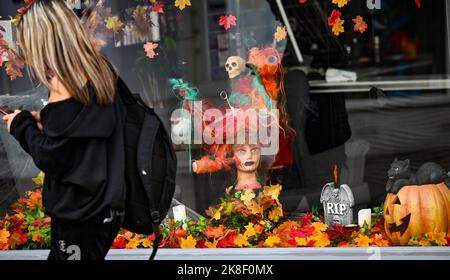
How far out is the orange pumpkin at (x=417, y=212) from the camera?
4.07 meters

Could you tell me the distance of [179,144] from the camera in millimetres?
4289

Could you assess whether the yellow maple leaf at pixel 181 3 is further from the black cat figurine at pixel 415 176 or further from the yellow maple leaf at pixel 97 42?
the black cat figurine at pixel 415 176

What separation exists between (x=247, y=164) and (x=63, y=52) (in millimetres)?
1301

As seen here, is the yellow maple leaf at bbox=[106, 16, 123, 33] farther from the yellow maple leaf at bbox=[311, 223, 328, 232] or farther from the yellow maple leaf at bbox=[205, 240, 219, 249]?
the yellow maple leaf at bbox=[311, 223, 328, 232]

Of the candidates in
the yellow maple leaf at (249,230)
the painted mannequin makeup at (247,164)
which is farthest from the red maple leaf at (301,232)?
the painted mannequin makeup at (247,164)

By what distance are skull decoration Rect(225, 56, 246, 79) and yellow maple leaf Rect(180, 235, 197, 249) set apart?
0.99 meters

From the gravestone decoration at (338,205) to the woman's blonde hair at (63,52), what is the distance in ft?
4.66

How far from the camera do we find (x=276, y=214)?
436 centimetres

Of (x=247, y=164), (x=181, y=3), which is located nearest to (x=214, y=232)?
(x=247, y=164)

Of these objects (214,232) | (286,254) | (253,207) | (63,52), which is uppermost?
(63,52)

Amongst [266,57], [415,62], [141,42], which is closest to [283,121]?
[266,57]

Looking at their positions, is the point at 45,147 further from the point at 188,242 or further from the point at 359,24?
the point at 359,24

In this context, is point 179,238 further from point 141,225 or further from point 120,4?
point 120,4

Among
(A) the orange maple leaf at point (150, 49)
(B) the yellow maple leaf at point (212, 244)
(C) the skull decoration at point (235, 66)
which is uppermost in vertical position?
(A) the orange maple leaf at point (150, 49)
